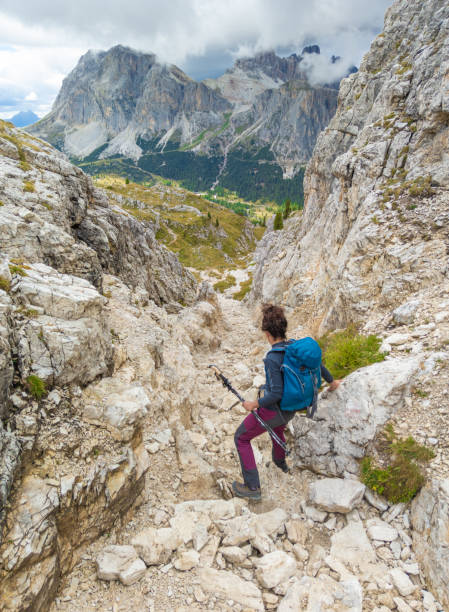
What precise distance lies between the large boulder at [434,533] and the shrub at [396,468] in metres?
0.22

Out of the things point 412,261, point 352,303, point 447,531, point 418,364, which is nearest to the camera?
point 447,531

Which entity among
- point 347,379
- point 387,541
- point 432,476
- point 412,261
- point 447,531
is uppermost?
point 412,261

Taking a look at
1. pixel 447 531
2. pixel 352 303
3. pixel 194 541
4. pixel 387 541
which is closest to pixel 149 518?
pixel 194 541

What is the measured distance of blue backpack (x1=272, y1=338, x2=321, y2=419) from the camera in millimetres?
6594

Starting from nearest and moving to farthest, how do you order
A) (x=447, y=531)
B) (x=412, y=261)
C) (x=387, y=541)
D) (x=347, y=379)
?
(x=447, y=531), (x=387, y=541), (x=347, y=379), (x=412, y=261)

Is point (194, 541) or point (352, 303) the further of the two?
point (352, 303)

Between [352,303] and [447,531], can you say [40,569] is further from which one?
[352,303]

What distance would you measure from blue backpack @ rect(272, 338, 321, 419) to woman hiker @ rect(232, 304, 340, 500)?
0.16m

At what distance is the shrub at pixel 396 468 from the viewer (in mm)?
6145

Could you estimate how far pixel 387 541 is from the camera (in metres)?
5.82

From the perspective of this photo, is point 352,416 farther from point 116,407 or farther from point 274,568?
point 116,407

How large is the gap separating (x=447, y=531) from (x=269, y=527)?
3258 mm

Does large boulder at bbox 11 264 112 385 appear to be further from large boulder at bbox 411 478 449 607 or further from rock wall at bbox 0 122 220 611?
large boulder at bbox 411 478 449 607

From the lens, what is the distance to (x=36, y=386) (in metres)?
6.18
